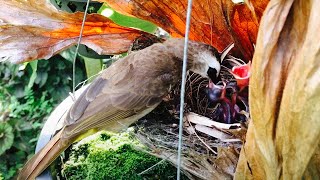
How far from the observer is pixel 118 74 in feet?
3.62

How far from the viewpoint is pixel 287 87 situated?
0.56 m

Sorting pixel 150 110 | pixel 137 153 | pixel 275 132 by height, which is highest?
pixel 275 132

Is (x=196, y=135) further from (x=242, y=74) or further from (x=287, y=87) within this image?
(x=287, y=87)

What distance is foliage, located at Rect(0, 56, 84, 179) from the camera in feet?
8.93

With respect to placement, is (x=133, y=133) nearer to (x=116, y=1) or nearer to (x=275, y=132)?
(x=116, y=1)

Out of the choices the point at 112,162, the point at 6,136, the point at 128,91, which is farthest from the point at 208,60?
the point at 6,136

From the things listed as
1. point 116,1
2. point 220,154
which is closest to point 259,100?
point 220,154

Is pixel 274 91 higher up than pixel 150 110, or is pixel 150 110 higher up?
pixel 274 91

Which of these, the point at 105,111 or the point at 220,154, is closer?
the point at 220,154

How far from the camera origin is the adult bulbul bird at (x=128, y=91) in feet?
3.41

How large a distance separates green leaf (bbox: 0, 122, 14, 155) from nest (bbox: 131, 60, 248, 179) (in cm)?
173

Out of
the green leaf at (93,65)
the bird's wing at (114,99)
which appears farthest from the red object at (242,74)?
the green leaf at (93,65)

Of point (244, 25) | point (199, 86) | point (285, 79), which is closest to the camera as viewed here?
point (285, 79)

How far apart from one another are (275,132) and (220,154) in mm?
201
